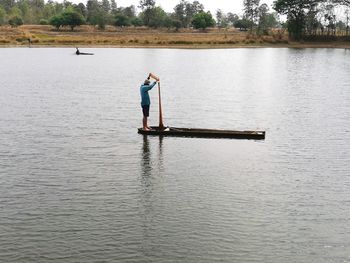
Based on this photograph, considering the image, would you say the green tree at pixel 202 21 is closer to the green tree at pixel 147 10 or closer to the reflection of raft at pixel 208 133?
the green tree at pixel 147 10

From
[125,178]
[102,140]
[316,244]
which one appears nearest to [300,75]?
[102,140]

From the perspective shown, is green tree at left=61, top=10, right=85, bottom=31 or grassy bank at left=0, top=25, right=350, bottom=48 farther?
green tree at left=61, top=10, right=85, bottom=31

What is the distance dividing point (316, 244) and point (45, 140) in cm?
1564

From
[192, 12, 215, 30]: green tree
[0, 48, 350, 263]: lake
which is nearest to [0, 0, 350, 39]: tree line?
[192, 12, 215, 30]: green tree

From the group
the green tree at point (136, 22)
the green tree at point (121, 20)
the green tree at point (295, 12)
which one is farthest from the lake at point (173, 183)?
the green tree at point (136, 22)

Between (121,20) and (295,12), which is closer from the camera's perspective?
(295,12)

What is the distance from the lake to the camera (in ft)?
42.6

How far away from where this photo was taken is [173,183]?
59.1 feet

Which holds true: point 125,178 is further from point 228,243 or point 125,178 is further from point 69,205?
point 228,243

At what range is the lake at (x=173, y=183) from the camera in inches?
511

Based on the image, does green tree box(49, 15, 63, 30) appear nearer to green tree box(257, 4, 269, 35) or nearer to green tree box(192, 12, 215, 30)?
green tree box(192, 12, 215, 30)

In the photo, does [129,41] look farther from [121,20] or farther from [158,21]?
[158,21]

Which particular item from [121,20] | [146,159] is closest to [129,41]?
[121,20]

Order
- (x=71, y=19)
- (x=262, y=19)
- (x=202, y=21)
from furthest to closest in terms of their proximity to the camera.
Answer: (x=202, y=21)
(x=262, y=19)
(x=71, y=19)
